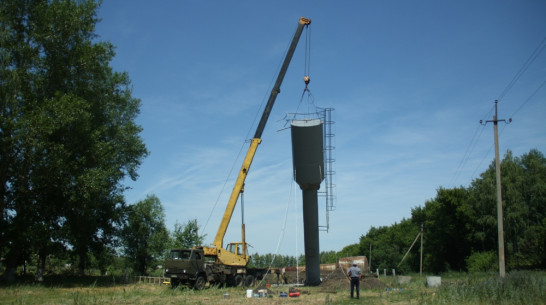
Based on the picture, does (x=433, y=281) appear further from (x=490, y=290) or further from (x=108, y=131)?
(x=108, y=131)

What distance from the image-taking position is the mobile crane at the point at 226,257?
20.2 metres

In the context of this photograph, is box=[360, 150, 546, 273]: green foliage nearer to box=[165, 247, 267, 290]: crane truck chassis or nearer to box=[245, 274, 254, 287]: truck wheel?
box=[245, 274, 254, 287]: truck wheel

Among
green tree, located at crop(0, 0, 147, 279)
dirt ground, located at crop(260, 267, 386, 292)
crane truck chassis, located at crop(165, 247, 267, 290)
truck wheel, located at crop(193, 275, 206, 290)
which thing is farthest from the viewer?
green tree, located at crop(0, 0, 147, 279)

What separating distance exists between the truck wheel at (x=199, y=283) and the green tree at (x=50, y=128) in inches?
288

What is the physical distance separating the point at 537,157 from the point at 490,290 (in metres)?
40.7

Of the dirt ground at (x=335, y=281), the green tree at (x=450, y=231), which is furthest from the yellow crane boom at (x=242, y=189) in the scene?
the green tree at (x=450, y=231)

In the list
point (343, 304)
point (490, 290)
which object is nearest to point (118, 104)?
point (343, 304)

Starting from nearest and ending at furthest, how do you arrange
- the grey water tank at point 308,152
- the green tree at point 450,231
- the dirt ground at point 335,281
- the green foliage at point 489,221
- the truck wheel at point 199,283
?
the grey water tank at point 308,152 < the dirt ground at point 335,281 < the truck wheel at point 199,283 < the green foliage at point 489,221 < the green tree at point 450,231

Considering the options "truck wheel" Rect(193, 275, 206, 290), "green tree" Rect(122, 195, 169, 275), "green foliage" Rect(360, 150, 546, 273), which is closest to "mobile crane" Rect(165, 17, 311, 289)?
"truck wheel" Rect(193, 275, 206, 290)

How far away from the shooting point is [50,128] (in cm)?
2112

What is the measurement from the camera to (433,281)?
19.0m

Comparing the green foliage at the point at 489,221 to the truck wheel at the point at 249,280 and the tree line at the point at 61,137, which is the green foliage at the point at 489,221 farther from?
the tree line at the point at 61,137

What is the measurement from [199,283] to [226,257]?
211 centimetres

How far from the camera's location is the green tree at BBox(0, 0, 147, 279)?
21594mm
